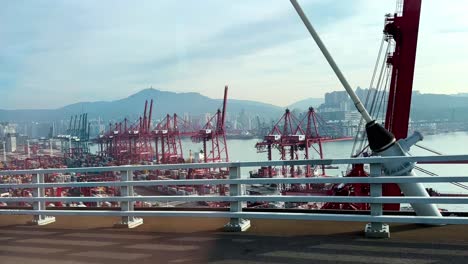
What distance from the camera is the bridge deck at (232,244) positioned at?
16.5ft

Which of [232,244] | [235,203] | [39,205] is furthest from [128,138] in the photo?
[232,244]

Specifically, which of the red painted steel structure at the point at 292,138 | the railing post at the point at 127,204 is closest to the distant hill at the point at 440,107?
the railing post at the point at 127,204

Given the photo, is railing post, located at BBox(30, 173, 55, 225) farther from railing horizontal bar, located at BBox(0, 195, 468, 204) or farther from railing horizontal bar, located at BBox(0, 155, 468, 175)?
railing horizontal bar, located at BBox(0, 155, 468, 175)

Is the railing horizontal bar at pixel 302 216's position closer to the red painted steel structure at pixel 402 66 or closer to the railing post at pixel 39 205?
the railing post at pixel 39 205

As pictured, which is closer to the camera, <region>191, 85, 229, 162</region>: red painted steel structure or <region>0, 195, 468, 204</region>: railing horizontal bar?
<region>0, 195, 468, 204</region>: railing horizontal bar

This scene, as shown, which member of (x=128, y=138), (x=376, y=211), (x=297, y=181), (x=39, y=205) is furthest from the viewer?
(x=128, y=138)

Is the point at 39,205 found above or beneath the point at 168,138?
above

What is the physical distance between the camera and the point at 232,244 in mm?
5797

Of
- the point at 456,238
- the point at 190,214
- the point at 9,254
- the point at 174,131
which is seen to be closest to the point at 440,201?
the point at 456,238

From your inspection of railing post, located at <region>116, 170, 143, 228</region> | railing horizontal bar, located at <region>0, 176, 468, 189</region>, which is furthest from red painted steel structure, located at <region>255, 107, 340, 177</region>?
railing horizontal bar, located at <region>0, 176, 468, 189</region>

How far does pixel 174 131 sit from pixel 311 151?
28162 millimetres

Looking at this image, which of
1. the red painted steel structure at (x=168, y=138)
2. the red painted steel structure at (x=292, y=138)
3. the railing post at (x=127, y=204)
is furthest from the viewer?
the red painted steel structure at (x=168, y=138)

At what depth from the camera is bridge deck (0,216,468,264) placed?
5020 millimetres

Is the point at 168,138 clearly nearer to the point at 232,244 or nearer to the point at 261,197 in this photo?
the point at 261,197
